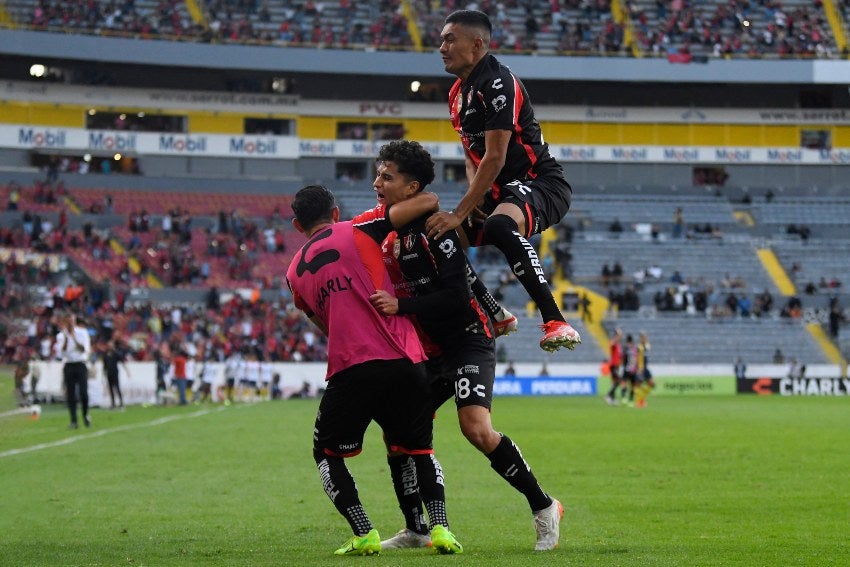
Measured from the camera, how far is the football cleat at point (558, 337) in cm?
746

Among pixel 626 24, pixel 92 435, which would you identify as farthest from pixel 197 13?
pixel 92 435

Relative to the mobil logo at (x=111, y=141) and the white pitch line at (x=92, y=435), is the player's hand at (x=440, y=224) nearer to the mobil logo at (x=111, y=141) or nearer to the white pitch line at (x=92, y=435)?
the white pitch line at (x=92, y=435)

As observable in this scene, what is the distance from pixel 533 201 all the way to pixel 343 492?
222cm

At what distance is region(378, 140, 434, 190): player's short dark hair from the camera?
26.1ft

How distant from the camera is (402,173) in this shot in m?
7.97

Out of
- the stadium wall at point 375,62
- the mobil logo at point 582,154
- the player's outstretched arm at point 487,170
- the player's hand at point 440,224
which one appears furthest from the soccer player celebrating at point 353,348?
the mobil logo at point 582,154

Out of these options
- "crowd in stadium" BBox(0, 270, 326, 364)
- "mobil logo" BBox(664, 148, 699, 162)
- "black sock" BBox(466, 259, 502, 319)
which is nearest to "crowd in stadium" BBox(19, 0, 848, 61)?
"mobil logo" BBox(664, 148, 699, 162)

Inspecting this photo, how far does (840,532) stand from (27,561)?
17.8 ft

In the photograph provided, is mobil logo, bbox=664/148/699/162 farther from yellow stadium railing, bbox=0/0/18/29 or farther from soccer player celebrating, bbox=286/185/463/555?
soccer player celebrating, bbox=286/185/463/555

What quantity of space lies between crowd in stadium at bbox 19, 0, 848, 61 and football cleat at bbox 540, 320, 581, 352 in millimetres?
51765


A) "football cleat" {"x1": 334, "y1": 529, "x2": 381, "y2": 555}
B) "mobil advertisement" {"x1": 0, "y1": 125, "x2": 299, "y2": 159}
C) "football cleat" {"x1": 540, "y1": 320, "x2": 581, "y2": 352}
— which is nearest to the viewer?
"football cleat" {"x1": 540, "y1": 320, "x2": 581, "y2": 352}

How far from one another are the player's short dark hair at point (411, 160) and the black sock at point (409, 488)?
6.14 ft

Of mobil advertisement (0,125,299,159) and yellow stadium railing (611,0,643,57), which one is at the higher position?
yellow stadium railing (611,0,643,57)

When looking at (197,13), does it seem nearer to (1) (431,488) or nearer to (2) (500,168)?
(2) (500,168)
